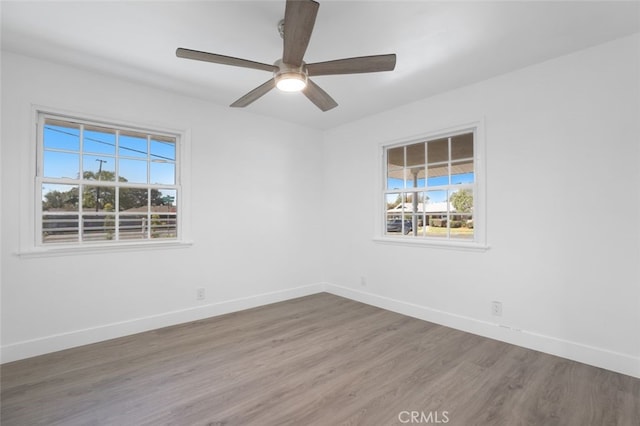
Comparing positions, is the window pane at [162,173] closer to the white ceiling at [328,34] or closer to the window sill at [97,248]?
the window sill at [97,248]

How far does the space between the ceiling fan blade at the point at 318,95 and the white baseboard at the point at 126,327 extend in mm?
2674

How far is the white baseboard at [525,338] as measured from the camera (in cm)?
232

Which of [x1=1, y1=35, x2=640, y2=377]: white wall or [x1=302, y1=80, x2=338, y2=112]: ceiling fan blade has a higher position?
[x1=302, y1=80, x2=338, y2=112]: ceiling fan blade

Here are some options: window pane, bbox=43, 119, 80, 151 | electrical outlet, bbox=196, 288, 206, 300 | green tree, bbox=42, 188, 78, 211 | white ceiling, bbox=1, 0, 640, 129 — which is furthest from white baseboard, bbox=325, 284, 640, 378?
window pane, bbox=43, 119, 80, 151

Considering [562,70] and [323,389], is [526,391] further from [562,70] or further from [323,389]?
[562,70]

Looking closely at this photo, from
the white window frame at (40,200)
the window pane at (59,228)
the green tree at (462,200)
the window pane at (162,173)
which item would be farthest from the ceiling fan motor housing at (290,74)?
the window pane at (59,228)

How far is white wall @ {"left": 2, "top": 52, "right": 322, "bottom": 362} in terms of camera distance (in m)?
2.57

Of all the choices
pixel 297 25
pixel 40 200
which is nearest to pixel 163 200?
pixel 40 200

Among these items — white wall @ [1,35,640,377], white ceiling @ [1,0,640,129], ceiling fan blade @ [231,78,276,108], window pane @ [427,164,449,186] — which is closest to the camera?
white ceiling @ [1,0,640,129]

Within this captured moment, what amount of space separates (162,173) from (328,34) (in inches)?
92.9

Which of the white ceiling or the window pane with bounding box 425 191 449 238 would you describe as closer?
the white ceiling

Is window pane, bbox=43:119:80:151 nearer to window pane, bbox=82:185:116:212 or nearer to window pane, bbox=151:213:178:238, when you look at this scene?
window pane, bbox=82:185:116:212

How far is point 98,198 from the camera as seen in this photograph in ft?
9.86

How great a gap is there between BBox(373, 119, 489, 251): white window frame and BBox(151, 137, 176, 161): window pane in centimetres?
262
